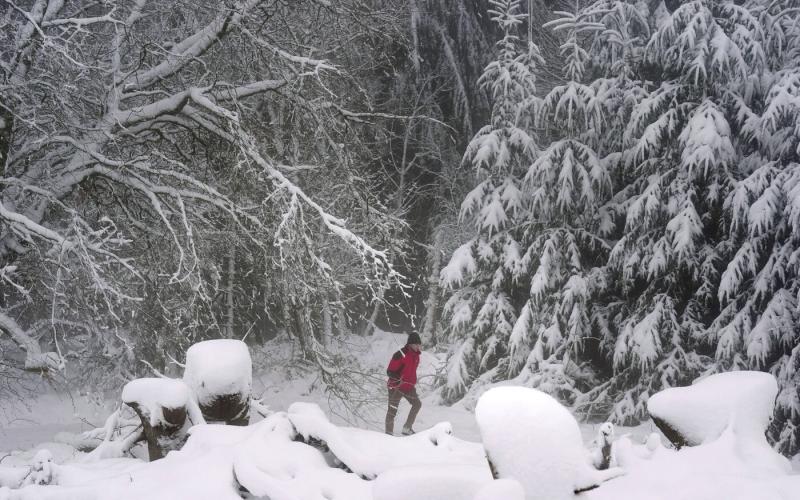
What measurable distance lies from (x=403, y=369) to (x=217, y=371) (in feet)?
19.0

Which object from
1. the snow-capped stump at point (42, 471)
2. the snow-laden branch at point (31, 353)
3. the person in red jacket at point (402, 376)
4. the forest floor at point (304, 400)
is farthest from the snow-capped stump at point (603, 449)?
the person in red jacket at point (402, 376)

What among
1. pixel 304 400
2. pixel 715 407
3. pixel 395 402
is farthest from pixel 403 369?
pixel 715 407

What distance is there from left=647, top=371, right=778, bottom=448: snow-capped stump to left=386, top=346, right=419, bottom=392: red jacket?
658cm

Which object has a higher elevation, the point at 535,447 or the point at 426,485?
the point at 535,447

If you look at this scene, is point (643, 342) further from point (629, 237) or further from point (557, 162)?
point (557, 162)

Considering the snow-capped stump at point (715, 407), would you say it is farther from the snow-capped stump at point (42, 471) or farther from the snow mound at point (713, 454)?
the snow-capped stump at point (42, 471)

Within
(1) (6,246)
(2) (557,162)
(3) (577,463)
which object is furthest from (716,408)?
(2) (557,162)

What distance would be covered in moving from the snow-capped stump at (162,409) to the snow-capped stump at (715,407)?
6.98 feet

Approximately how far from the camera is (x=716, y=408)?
221 cm

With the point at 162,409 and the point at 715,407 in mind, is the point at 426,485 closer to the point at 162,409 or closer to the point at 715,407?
the point at 715,407

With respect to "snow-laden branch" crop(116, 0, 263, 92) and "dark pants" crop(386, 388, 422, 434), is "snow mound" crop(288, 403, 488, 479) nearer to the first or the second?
"snow-laden branch" crop(116, 0, 263, 92)

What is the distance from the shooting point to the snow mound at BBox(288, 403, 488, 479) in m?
2.34

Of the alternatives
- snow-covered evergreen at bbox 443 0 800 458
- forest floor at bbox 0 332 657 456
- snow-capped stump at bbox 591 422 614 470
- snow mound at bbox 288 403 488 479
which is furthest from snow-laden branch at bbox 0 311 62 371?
snow-covered evergreen at bbox 443 0 800 458

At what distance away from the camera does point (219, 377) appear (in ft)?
10.7
